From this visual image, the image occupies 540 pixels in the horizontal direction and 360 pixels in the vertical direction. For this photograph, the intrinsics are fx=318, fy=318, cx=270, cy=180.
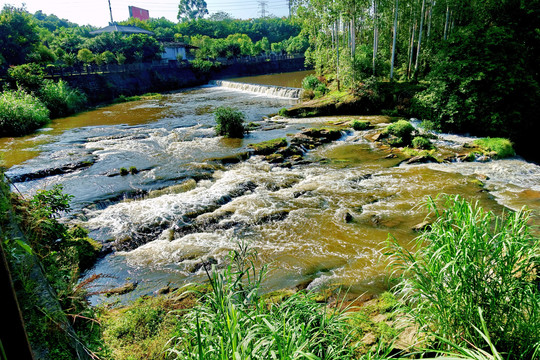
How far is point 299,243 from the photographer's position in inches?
327

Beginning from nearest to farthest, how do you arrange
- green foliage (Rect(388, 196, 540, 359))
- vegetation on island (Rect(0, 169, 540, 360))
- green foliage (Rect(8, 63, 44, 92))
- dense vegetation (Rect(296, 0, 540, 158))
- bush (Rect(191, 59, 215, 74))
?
vegetation on island (Rect(0, 169, 540, 360)), green foliage (Rect(388, 196, 540, 359)), dense vegetation (Rect(296, 0, 540, 158)), green foliage (Rect(8, 63, 44, 92)), bush (Rect(191, 59, 215, 74))

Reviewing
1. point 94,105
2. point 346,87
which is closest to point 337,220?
point 346,87

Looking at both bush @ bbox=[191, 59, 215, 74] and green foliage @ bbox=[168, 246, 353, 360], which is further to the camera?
bush @ bbox=[191, 59, 215, 74]

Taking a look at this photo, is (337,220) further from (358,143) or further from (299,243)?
(358,143)

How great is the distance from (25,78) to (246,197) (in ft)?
78.9

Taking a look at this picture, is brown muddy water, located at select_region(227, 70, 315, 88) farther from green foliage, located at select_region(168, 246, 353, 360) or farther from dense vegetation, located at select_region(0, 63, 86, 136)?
green foliage, located at select_region(168, 246, 353, 360)

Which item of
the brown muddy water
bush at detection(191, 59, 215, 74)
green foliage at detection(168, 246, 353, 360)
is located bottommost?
green foliage at detection(168, 246, 353, 360)

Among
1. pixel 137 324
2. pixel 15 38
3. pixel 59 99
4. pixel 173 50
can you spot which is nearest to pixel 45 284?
pixel 137 324

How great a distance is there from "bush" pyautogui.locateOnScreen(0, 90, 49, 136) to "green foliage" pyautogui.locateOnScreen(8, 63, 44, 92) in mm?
2508

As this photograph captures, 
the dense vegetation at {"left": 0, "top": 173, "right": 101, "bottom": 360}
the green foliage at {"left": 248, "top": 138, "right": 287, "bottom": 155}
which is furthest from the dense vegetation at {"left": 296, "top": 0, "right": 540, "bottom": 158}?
the dense vegetation at {"left": 0, "top": 173, "right": 101, "bottom": 360}

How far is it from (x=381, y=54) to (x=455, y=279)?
24.1m

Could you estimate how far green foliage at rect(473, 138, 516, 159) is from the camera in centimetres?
1362

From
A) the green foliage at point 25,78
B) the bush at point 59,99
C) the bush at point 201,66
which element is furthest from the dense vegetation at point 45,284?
the bush at point 201,66

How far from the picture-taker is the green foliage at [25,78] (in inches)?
953
